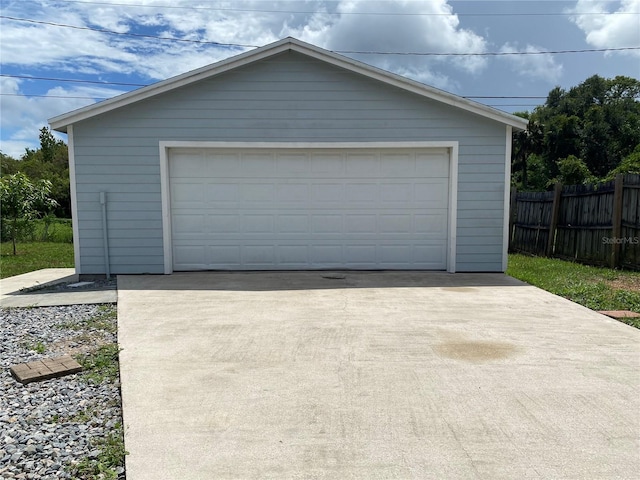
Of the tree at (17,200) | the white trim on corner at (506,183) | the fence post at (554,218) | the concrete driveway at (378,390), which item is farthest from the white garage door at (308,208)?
the tree at (17,200)

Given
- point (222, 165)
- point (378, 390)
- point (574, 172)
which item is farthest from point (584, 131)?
point (378, 390)

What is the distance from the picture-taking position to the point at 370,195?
862 centimetres

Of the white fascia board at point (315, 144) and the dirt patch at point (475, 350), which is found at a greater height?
the white fascia board at point (315, 144)

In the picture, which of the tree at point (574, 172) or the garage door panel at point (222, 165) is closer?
the garage door panel at point (222, 165)

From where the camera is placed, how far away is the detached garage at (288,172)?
8.20 meters

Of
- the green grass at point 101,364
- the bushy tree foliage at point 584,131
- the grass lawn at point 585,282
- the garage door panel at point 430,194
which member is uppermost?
the bushy tree foliage at point 584,131

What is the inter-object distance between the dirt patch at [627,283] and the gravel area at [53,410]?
275 inches

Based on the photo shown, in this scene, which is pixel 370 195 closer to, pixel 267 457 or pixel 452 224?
pixel 452 224

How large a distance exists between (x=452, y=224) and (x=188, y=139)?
4908mm

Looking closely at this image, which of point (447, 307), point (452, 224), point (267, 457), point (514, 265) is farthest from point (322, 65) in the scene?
point (267, 457)

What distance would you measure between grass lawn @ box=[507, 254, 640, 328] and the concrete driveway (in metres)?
0.58

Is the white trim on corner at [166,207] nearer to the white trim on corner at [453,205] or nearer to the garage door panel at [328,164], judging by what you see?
the garage door panel at [328,164]

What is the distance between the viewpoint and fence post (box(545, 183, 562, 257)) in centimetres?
1059

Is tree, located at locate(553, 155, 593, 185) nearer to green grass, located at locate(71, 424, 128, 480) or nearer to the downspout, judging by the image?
the downspout
